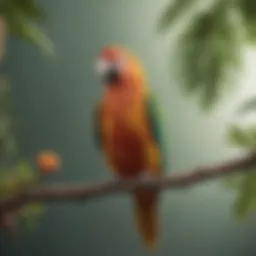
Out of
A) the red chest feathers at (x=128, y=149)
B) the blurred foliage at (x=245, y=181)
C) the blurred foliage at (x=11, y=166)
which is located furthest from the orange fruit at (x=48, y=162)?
the blurred foliage at (x=245, y=181)

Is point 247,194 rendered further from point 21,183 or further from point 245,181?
point 21,183

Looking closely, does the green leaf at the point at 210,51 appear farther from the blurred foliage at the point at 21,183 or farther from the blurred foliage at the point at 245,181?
the blurred foliage at the point at 21,183

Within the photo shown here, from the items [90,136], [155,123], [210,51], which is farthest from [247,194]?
[90,136]

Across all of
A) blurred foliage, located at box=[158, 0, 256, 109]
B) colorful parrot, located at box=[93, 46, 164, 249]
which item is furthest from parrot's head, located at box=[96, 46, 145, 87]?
blurred foliage, located at box=[158, 0, 256, 109]

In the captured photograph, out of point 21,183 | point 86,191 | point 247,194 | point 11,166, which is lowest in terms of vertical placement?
point 247,194

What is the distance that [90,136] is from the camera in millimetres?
936

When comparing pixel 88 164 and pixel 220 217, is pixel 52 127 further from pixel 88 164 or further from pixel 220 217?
pixel 220 217

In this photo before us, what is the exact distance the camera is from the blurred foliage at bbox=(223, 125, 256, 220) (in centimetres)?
36

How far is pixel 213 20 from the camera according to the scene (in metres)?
0.28

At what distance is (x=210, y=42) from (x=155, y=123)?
0.41 m

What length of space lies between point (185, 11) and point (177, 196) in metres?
0.69

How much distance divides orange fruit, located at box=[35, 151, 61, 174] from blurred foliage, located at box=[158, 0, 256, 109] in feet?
1.55

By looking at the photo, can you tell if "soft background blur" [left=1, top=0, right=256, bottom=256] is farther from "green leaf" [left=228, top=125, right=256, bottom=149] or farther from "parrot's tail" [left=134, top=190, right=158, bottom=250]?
"green leaf" [left=228, top=125, right=256, bottom=149]

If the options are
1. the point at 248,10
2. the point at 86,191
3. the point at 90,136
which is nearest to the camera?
the point at 248,10
